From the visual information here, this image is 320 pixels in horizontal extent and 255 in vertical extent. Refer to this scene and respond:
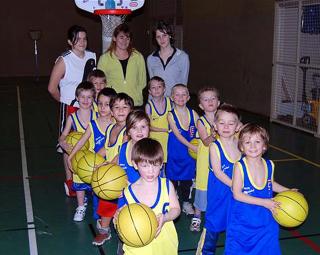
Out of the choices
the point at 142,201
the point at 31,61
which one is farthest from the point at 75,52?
the point at 31,61

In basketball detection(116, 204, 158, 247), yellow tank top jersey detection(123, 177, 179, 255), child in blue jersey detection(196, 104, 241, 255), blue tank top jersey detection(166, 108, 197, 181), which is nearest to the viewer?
basketball detection(116, 204, 158, 247)

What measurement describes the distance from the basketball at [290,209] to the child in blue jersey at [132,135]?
108 centimetres

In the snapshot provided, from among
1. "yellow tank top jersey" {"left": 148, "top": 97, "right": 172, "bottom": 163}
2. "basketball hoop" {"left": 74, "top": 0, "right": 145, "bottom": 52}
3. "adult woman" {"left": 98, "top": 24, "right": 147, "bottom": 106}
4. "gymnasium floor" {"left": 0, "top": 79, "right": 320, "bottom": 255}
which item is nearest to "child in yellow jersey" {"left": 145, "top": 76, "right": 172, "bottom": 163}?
"yellow tank top jersey" {"left": 148, "top": 97, "right": 172, "bottom": 163}

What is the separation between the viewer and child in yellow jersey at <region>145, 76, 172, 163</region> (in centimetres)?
493

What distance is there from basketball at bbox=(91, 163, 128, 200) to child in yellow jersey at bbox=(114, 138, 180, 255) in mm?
558

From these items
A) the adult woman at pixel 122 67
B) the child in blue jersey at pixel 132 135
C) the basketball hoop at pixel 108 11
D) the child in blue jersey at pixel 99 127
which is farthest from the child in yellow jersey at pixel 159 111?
the child in blue jersey at pixel 132 135

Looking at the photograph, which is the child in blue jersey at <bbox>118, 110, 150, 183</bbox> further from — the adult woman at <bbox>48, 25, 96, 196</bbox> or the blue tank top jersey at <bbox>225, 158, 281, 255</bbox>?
the adult woman at <bbox>48, 25, 96, 196</bbox>

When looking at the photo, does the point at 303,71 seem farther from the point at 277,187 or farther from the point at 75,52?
the point at 277,187

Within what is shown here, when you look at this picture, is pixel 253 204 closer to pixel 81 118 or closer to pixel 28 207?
pixel 81 118

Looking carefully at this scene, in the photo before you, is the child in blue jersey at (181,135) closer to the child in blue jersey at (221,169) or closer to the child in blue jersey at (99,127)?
the child in blue jersey at (99,127)

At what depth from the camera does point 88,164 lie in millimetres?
4055

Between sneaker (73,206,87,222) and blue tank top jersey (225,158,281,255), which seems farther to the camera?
sneaker (73,206,87,222)

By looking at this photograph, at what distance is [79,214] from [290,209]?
2493 millimetres

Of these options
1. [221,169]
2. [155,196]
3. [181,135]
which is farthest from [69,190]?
[155,196]
